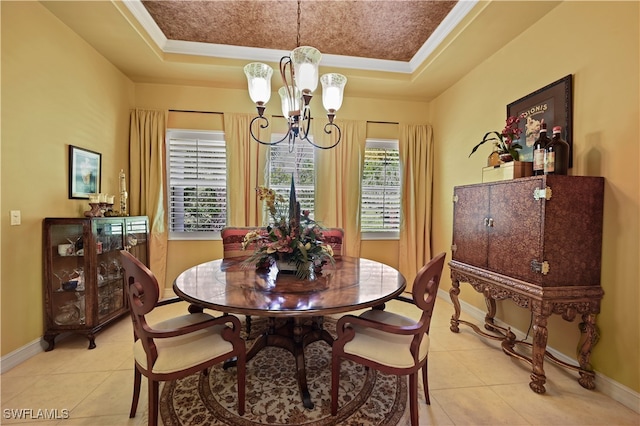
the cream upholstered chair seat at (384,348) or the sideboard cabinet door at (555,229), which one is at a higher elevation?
the sideboard cabinet door at (555,229)

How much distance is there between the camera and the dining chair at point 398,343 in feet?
4.58

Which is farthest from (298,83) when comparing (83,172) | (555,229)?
(83,172)

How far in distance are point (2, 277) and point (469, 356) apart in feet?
11.9

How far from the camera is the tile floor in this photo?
5.16 ft

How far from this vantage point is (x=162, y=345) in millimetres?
1445

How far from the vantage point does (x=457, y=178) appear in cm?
339

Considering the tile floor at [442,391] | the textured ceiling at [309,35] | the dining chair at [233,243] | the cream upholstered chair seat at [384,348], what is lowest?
the tile floor at [442,391]

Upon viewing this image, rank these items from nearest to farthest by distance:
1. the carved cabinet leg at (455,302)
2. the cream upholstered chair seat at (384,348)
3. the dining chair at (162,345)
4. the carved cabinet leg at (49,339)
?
the dining chair at (162,345), the cream upholstered chair seat at (384,348), the carved cabinet leg at (49,339), the carved cabinet leg at (455,302)

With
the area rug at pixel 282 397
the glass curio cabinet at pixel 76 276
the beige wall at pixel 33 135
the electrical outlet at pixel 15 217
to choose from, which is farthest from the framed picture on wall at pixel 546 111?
the electrical outlet at pixel 15 217

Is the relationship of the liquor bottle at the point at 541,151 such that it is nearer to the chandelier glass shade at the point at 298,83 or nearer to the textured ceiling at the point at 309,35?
the textured ceiling at the point at 309,35

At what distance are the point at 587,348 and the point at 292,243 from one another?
2.12 m

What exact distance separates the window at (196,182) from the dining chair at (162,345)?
2243 mm

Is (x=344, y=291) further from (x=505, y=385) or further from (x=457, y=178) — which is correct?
(x=457, y=178)

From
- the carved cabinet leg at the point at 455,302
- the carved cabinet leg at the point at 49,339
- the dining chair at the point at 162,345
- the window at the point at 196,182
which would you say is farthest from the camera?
the window at the point at 196,182
